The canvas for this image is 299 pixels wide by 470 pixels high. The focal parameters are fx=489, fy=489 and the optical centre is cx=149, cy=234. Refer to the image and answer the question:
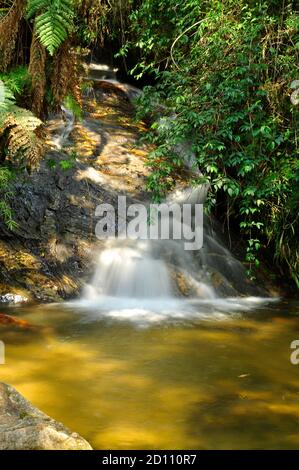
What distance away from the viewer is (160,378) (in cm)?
353

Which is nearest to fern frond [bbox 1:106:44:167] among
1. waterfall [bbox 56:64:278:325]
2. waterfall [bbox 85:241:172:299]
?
waterfall [bbox 56:64:278:325]

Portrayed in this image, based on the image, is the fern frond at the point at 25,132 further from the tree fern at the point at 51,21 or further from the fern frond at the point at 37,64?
the tree fern at the point at 51,21

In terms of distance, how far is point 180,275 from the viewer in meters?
6.32

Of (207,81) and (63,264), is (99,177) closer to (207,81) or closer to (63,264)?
(63,264)

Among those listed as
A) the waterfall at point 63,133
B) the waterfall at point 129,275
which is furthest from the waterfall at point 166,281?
the waterfall at point 63,133

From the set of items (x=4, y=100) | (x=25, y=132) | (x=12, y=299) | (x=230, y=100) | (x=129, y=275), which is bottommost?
(x=12, y=299)

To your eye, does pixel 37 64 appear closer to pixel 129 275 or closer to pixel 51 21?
pixel 51 21

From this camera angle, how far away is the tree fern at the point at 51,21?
369 cm

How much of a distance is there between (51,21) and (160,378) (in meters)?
2.79

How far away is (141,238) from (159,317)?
5.55 ft

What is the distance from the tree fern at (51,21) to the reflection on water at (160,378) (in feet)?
7.80

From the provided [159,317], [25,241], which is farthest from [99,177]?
[159,317]

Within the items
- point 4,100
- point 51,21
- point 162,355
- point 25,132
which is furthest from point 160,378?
point 51,21

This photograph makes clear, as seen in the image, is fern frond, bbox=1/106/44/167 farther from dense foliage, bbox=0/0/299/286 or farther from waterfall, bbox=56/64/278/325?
waterfall, bbox=56/64/278/325
